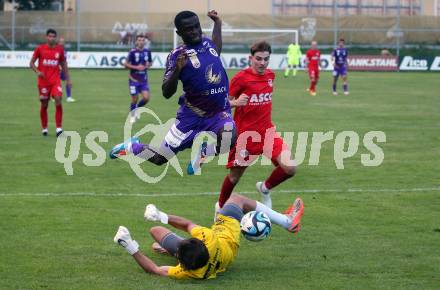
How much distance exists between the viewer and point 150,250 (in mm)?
9516

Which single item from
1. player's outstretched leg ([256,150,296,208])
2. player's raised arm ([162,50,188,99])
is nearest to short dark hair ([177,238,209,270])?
player's raised arm ([162,50,188,99])

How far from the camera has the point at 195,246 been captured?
816 cm

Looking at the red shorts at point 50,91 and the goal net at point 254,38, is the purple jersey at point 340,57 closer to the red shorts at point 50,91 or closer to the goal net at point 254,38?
the red shorts at point 50,91

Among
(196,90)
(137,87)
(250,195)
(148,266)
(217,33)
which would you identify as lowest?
(250,195)

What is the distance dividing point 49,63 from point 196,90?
10885mm

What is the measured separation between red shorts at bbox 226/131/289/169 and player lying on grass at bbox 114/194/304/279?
188 cm

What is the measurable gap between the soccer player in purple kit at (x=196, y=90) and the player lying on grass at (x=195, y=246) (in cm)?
126

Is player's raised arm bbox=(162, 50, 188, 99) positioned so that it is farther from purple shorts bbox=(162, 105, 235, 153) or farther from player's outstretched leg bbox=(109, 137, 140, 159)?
player's outstretched leg bbox=(109, 137, 140, 159)

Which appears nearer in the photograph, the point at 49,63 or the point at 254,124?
the point at 254,124

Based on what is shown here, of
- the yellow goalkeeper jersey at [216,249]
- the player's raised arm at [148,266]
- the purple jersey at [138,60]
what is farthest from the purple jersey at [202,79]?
the purple jersey at [138,60]

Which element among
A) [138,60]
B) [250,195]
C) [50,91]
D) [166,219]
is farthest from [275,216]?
[138,60]

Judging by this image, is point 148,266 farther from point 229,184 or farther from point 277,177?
point 277,177

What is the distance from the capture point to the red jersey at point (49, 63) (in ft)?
66.0

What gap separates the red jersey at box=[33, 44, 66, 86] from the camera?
20125mm
